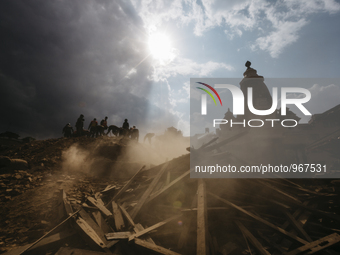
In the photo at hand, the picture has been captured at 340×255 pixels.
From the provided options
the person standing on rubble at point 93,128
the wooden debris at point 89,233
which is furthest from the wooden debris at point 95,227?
the person standing on rubble at point 93,128

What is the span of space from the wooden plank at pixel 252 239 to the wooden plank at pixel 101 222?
3.67 meters

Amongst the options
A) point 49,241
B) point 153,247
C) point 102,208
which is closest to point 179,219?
point 153,247

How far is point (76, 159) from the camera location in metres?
11.8

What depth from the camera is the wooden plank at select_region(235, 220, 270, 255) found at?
3.09 metres

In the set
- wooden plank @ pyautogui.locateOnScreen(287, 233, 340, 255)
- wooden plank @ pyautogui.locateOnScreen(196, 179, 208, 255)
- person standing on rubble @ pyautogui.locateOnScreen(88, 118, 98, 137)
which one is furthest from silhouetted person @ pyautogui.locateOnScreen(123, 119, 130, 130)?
wooden plank @ pyautogui.locateOnScreen(287, 233, 340, 255)

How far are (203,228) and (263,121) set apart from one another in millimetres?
23917

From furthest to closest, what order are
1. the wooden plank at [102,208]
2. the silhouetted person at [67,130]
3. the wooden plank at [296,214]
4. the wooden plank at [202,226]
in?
1. the silhouetted person at [67,130]
2. the wooden plank at [102,208]
3. the wooden plank at [296,214]
4. the wooden plank at [202,226]

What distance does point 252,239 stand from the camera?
11.2 ft

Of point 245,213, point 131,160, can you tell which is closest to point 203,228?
point 245,213

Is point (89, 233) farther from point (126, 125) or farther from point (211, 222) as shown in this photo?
point (126, 125)

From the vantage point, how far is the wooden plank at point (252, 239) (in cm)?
309

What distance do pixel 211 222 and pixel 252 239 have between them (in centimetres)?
104

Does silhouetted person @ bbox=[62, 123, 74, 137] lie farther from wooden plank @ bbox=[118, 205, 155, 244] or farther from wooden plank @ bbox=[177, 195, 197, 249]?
wooden plank @ bbox=[177, 195, 197, 249]

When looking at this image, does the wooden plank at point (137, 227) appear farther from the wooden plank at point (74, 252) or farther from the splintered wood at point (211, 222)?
the wooden plank at point (74, 252)
